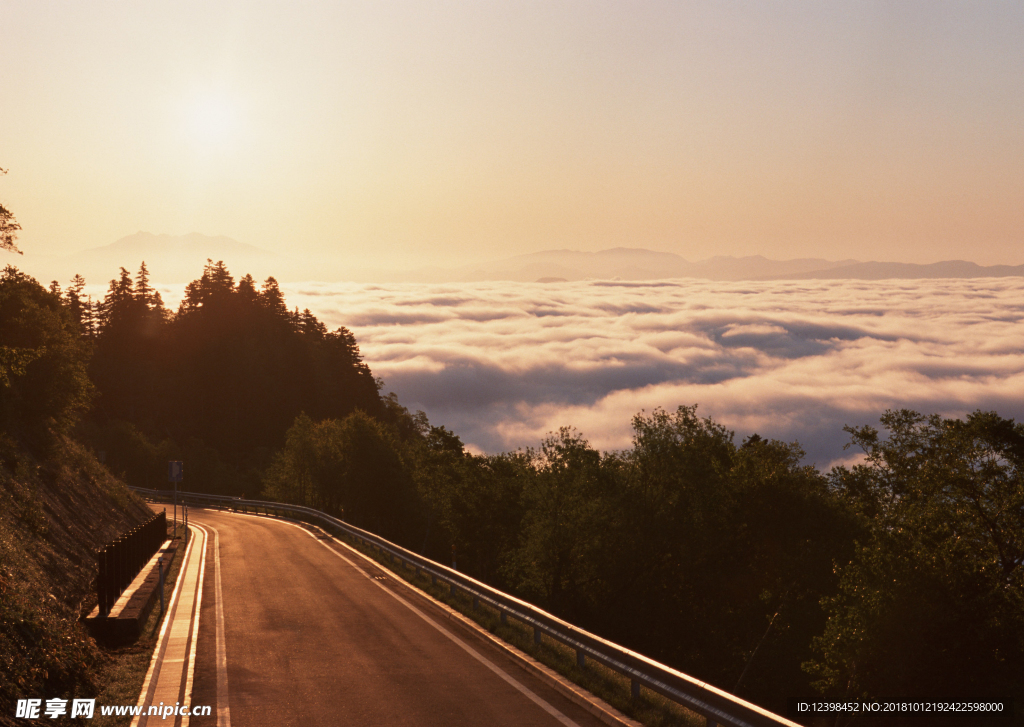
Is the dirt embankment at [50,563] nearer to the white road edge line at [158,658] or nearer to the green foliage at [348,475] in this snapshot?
the white road edge line at [158,658]

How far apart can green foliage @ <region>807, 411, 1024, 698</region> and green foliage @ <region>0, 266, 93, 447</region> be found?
31.2 m

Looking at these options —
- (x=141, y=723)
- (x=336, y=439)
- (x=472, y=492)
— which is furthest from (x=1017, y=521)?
(x=336, y=439)

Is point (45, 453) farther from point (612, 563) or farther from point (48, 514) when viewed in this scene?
point (612, 563)

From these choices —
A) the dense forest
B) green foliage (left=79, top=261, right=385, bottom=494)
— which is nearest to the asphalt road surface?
the dense forest

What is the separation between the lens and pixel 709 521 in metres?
54.8

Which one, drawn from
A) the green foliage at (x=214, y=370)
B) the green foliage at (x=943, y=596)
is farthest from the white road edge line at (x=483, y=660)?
the green foliage at (x=214, y=370)

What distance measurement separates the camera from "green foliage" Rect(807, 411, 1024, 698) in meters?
26.4

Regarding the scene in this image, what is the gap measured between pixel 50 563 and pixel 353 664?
9.89 meters

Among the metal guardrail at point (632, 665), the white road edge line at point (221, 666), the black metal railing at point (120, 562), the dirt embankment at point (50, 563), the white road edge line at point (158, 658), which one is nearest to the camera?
the metal guardrail at point (632, 665)

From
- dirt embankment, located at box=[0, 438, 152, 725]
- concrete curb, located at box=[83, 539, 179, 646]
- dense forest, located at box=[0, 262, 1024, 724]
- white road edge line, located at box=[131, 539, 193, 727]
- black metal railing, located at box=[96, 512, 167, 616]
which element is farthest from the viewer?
dense forest, located at box=[0, 262, 1024, 724]

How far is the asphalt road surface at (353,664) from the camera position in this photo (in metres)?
10.7

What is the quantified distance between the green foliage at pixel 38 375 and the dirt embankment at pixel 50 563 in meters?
1.32

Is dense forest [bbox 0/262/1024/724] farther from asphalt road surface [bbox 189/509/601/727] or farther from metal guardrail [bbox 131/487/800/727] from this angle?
metal guardrail [bbox 131/487/800/727]

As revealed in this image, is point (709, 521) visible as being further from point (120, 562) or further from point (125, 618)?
point (125, 618)
